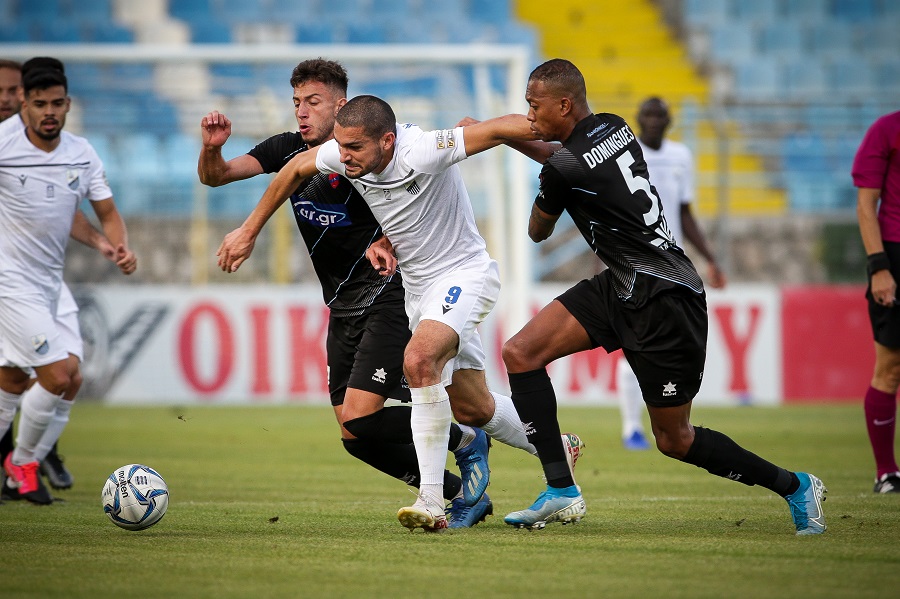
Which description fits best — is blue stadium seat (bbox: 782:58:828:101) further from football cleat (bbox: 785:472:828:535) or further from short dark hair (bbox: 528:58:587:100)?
football cleat (bbox: 785:472:828:535)

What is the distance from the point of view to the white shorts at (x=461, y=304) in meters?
6.07

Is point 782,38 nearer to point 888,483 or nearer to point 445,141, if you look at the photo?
point 888,483

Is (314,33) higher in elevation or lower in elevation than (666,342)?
higher

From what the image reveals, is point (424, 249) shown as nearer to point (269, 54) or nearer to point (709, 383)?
point (269, 54)

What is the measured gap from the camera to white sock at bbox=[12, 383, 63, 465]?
7680 mm

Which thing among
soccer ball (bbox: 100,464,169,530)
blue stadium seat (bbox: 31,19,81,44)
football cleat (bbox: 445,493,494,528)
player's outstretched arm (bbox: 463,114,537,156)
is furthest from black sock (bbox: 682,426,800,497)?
blue stadium seat (bbox: 31,19,81,44)

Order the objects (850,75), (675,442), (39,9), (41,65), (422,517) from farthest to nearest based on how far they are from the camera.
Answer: (850,75)
(39,9)
(41,65)
(675,442)
(422,517)

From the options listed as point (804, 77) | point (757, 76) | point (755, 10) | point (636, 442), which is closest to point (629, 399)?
point (636, 442)

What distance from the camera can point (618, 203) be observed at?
591 cm

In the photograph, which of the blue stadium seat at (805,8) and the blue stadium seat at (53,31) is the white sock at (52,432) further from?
the blue stadium seat at (805,8)

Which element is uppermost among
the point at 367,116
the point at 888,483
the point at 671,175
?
the point at 367,116

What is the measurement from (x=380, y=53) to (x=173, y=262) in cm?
442

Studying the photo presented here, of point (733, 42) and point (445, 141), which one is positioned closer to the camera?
point (445, 141)

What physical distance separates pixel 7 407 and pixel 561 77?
4021 mm
